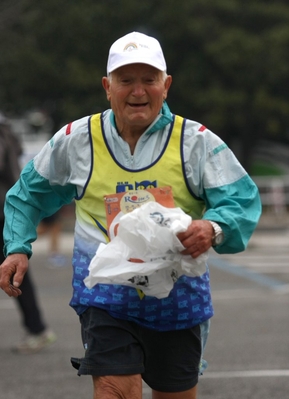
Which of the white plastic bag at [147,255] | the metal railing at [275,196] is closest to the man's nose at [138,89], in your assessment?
the white plastic bag at [147,255]

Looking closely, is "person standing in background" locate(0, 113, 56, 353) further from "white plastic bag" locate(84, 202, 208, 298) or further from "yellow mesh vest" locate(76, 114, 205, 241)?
"white plastic bag" locate(84, 202, 208, 298)

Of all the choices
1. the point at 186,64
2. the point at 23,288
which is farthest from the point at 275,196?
the point at 23,288

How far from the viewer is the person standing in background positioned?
27.0 ft

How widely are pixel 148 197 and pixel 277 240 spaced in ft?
58.7

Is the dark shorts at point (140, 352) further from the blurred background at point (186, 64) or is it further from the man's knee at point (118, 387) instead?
the blurred background at point (186, 64)

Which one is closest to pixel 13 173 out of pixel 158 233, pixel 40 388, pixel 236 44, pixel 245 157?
pixel 40 388

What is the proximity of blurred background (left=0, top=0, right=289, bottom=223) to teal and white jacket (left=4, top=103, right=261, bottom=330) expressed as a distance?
25.3 meters

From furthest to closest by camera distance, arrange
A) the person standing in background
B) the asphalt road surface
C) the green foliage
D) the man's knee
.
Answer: the green foliage < the person standing in background < the asphalt road surface < the man's knee

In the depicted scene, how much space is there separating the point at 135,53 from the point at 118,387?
1.35 meters

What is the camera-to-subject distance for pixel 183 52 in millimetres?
31844

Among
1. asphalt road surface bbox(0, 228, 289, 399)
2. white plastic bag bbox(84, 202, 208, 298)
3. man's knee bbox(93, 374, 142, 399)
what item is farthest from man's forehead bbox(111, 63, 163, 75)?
asphalt road surface bbox(0, 228, 289, 399)

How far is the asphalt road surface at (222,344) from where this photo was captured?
271 inches

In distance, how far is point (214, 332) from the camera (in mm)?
9328

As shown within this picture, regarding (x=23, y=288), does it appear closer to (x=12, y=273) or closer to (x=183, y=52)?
(x=12, y=273)
